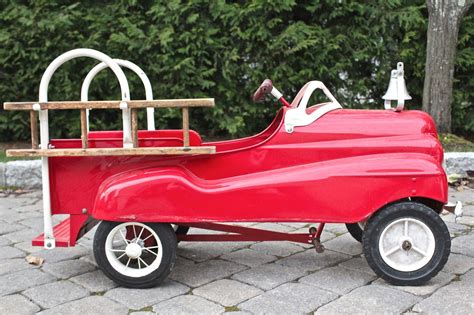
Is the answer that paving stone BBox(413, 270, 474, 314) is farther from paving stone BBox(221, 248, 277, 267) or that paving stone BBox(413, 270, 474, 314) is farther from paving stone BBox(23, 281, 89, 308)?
paving stone BBox(23, 281, 89, 308)

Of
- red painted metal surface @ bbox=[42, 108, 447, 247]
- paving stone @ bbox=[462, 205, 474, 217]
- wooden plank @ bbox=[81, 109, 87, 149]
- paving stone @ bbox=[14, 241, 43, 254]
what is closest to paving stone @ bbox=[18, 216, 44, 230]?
paving stone @ bbox=[14, 241, 43, 254]

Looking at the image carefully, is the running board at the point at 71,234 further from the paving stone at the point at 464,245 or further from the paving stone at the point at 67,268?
the paving stone at the point at 464,245

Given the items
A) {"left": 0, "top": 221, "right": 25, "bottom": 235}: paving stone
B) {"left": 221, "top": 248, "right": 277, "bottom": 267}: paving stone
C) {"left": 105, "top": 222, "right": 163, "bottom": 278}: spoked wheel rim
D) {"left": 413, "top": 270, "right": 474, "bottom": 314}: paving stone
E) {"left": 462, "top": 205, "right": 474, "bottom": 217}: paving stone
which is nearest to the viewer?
{"left": 413, "top": 270, "right": 474, "bottom": 314}: paving stone

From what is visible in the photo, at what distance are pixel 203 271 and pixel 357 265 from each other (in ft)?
3.24

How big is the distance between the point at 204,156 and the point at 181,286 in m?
0.77

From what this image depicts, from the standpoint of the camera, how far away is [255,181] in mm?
3154

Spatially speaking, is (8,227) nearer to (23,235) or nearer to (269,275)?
(23,235)

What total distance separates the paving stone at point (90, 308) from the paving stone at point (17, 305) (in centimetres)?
10

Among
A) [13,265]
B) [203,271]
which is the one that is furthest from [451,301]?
[13,265]

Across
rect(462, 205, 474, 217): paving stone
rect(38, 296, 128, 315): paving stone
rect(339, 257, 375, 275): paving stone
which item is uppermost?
rect(462, 205, 474, 217): paving stone

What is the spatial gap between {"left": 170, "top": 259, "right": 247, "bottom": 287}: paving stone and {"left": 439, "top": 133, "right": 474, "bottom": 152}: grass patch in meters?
3.67

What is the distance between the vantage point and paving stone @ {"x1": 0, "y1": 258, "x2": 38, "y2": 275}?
353 centimetres

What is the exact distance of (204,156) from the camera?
3266 mm

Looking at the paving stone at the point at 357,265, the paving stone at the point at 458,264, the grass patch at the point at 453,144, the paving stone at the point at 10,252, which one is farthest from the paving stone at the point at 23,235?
the grass patch at the point at 453,144
